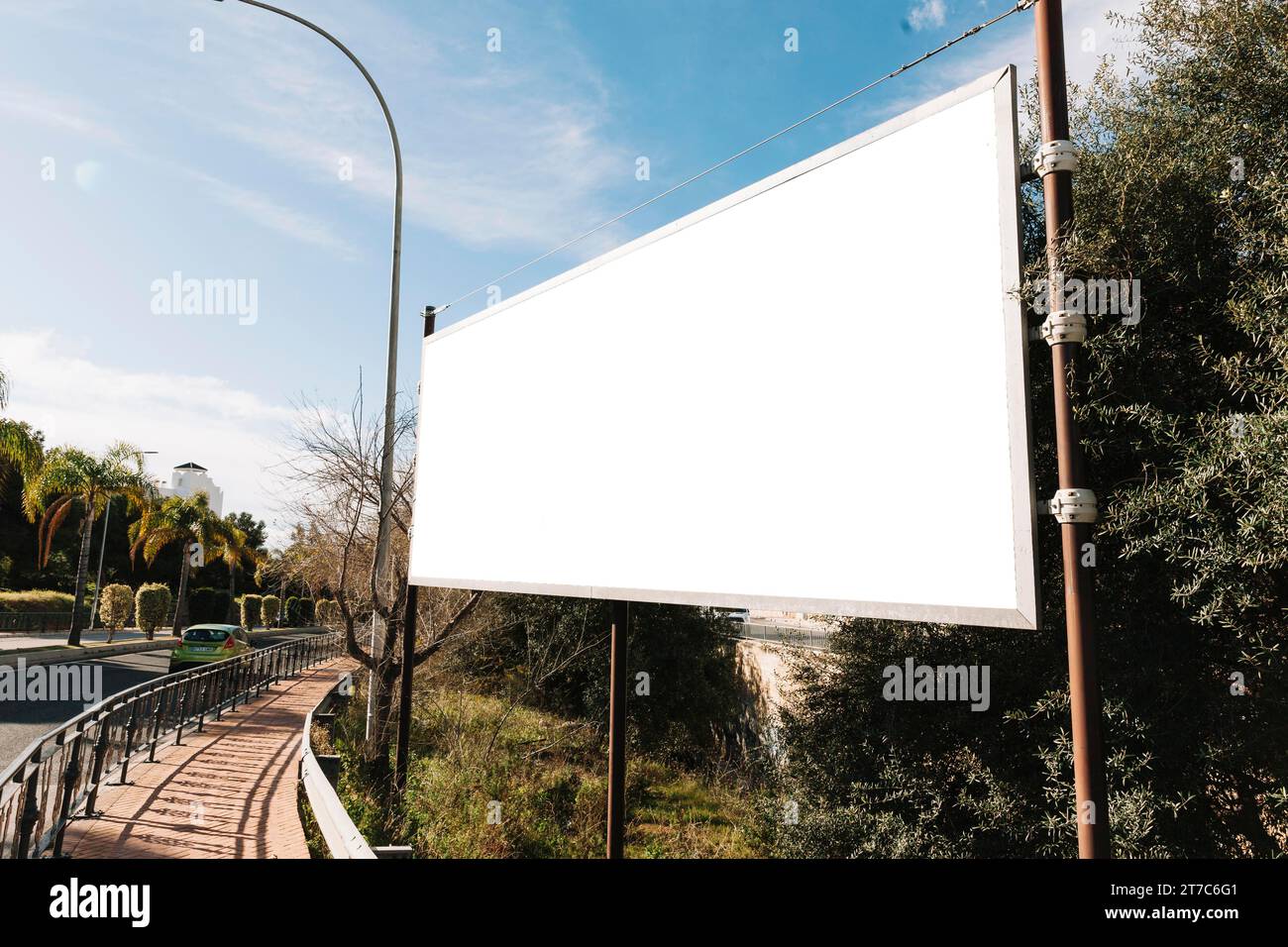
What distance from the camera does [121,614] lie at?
3222 cm

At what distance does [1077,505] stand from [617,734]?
4618 mm

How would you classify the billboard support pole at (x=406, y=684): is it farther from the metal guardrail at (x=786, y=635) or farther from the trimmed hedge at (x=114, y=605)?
the trimmed hedge at (x=114, y=605)

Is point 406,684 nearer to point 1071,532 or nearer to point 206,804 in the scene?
point 206,804

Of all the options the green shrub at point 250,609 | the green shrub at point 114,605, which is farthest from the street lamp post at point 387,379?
the green shrub at point 250,609

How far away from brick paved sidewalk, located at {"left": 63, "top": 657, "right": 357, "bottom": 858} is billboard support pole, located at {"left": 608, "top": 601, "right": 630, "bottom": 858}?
8.80 ft

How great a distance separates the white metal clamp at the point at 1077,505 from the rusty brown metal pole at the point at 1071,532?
4 centimetres

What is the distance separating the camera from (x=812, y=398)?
5.24 m

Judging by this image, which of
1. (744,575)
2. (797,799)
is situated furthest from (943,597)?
(797,799)

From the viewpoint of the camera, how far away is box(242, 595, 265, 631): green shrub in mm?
42469

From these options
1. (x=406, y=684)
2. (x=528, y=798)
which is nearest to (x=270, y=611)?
(x=528, y=798)

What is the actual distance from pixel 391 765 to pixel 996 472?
428 inches

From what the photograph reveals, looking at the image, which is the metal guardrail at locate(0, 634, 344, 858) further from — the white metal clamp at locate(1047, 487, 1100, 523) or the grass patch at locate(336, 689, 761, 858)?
the white metal clamp at locate(1047, 487, 1100, 523)

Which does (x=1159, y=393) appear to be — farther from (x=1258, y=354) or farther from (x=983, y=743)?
(x=983, y=743)
